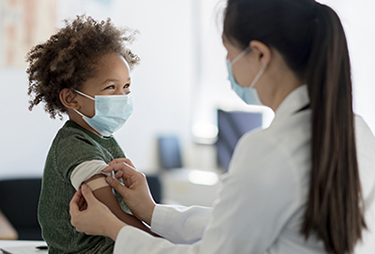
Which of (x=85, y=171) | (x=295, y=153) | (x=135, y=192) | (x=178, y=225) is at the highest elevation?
(x=295, y=153)

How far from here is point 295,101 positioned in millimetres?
1005

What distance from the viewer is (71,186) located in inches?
51.3

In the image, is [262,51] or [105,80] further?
[105,80]

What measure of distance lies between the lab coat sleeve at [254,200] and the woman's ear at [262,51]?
189 millimetres

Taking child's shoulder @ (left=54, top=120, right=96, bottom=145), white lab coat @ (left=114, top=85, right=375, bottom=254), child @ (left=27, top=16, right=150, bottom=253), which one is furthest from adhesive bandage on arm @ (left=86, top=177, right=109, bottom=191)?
white lab coat @ (left=114, top=85, right=375, bottom=254)

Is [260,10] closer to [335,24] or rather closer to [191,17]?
[335,24]

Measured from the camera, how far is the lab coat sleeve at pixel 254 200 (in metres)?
0.90

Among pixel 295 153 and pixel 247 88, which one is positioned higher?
pixel 247 88

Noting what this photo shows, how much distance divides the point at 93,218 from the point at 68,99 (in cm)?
43

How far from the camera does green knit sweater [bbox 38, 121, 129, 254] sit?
1.27 metres

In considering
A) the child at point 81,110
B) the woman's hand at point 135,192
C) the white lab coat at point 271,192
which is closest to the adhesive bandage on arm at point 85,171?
the child at point 81,110

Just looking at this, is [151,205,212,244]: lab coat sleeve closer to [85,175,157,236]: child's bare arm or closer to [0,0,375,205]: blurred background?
A: [85,175,157,236]: child's bare arm

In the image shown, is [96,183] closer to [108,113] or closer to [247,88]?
[108,113]

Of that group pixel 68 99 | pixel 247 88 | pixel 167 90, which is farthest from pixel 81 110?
pixel 167 90
